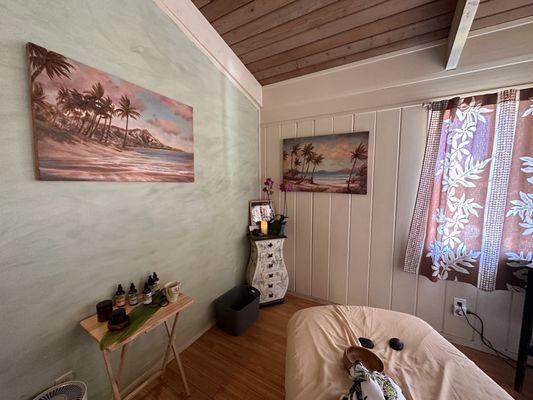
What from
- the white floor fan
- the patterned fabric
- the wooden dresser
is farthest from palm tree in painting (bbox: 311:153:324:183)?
the white floor fan

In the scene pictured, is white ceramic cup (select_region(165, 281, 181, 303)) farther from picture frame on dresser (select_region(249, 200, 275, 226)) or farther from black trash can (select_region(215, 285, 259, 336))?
picture frame on dresser (select_region(249, 200, 275, 226))

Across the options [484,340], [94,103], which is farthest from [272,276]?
[94,103]

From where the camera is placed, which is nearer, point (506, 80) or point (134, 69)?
point (134, 69)

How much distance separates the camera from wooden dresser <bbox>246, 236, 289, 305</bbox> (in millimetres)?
2154

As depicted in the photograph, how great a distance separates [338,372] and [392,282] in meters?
1.30

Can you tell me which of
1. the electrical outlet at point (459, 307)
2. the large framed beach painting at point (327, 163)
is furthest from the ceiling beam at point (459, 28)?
the electrical outlet at point (459, 307)

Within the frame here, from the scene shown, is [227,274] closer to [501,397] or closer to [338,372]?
[338,372]

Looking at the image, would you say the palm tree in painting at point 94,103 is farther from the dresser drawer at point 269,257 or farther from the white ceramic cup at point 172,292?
the dresser drawer at point 269,257

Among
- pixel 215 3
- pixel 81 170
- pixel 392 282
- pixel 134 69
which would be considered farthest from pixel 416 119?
pixel 81 170

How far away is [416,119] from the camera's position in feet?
5.57

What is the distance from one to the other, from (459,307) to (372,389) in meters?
1.53

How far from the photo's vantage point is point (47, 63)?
0.95 m

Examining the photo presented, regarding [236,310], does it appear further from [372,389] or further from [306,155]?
[306,155]

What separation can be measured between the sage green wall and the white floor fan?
0.17 feet
